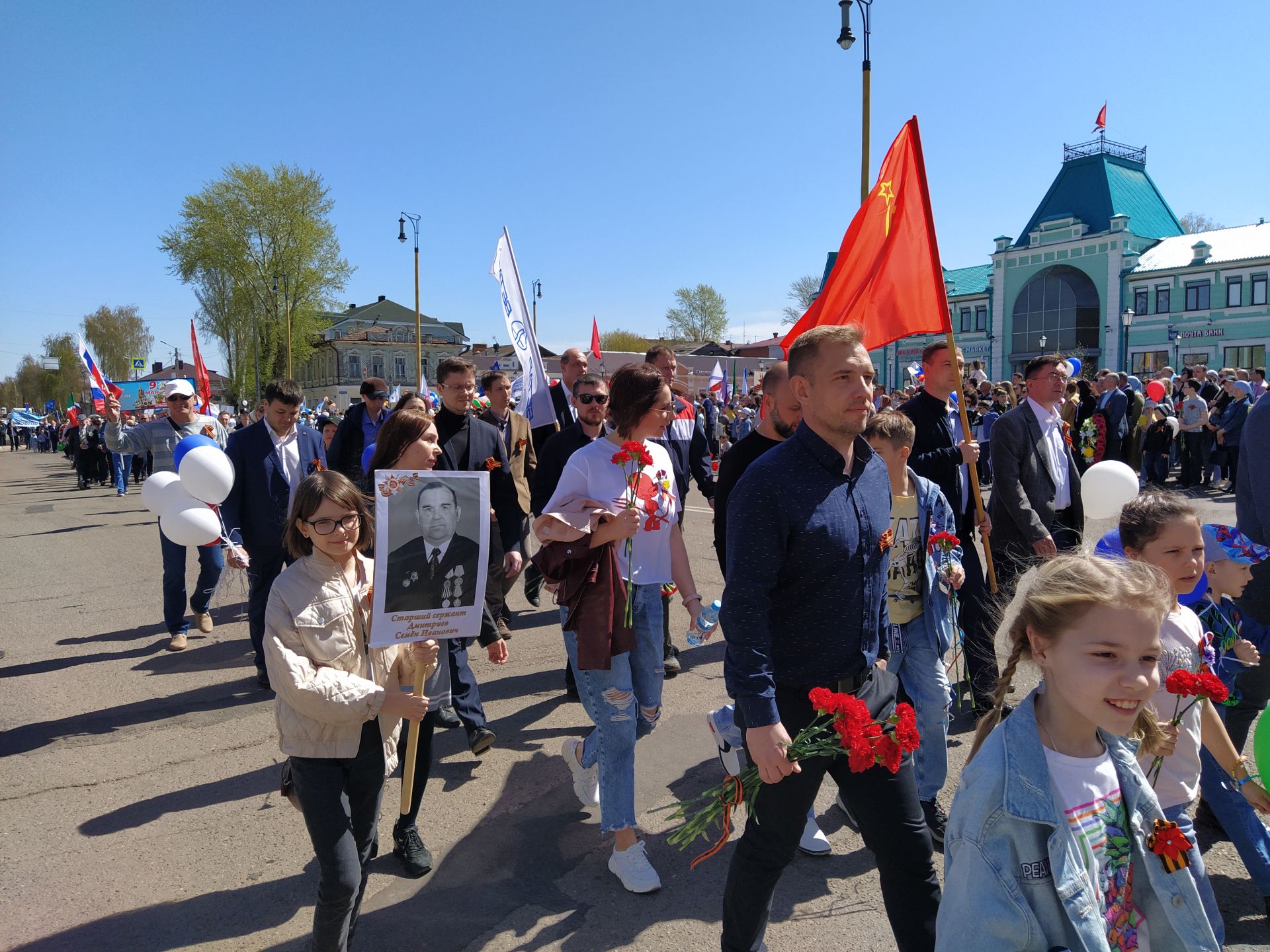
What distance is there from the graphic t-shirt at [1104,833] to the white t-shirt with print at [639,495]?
1.96m

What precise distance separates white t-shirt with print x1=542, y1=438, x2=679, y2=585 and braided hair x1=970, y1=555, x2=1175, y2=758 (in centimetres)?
174

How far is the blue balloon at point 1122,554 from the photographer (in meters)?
3.01

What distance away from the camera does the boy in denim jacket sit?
355 cm

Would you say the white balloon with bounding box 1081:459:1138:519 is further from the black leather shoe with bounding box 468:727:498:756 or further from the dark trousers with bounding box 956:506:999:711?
the black leather shoe with bounding box 468:727:498:756

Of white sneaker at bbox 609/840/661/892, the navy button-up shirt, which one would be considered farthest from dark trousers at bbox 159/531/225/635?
the navy button-up shirt

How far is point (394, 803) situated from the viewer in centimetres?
400

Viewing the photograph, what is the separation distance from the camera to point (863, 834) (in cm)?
243

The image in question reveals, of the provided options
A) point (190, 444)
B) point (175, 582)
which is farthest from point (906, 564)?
point (175, 582)

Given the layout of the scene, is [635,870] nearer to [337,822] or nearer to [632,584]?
[632,584]

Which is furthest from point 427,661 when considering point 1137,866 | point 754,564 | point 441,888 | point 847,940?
point 1137,866

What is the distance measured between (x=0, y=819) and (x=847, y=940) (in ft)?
12.9

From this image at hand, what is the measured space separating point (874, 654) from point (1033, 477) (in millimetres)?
2889

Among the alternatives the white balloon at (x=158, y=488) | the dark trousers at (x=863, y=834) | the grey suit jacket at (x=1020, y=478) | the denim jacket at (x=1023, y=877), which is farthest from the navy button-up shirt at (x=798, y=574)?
the white balloon at (x=158, y=488)

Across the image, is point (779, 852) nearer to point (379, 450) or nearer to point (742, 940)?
point (742, 940)
